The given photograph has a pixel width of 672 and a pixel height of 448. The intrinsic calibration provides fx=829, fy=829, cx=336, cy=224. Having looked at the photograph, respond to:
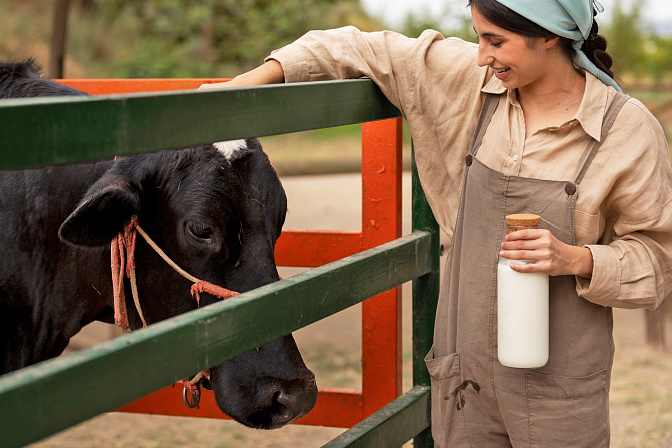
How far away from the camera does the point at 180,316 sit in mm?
1523

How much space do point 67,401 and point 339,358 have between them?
188 inches

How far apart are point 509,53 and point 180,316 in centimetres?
103

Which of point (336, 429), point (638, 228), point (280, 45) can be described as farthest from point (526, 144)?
point (280, 45)

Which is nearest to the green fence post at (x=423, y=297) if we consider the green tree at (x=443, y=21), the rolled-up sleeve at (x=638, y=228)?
the rolled-up sleeve at (x=638, y=228)

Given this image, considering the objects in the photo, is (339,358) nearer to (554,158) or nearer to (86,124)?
(554,158)

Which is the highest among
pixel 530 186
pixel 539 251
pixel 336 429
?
pixel 530 186

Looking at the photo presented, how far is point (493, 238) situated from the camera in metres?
2.12

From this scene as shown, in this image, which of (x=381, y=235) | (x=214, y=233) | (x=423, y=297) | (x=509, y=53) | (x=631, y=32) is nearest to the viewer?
(x=509, y=53)

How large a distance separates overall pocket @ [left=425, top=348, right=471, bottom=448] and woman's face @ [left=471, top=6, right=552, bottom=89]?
2.48 feet

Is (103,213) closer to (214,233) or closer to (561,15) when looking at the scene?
(214,233)

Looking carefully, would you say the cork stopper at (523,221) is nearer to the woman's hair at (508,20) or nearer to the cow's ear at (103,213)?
the woman's hair at (508,20)

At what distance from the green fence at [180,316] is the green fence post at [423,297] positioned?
1.22ft

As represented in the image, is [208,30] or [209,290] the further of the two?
[208,30]

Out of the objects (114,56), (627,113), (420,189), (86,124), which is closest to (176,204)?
(420,189)
